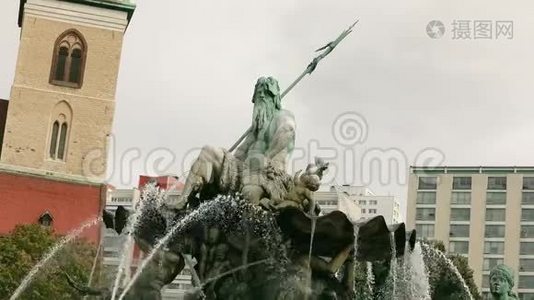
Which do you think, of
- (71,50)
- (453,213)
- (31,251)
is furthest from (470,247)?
(31,251)

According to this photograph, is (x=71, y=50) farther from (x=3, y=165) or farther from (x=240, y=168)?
(x=240, y=168)

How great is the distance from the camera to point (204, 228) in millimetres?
11609

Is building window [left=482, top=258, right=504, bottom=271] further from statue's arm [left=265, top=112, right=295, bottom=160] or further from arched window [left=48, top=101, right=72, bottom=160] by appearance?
statue's arm [left=265, top=112, right=295, bottom=160]

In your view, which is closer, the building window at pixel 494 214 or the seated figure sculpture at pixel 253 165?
the seated figure sculpture at pixel 253 165

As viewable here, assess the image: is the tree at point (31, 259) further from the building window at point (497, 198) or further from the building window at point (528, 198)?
the building window at point (528, 198)

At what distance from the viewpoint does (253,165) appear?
38.2 feet

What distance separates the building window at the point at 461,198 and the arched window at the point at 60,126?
5128cm

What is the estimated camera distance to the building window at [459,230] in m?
111

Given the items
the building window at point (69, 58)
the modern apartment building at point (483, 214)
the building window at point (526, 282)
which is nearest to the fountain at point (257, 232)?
the building window at point (69, 58)

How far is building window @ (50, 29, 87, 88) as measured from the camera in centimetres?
7056

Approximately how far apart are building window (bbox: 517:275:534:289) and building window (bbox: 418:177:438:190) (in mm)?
12925

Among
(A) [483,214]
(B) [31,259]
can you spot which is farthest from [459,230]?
(B) [31,259]

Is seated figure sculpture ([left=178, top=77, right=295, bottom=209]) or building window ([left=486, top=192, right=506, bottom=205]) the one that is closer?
seated figure sculpture ([left=178, top=77, right=295, bottom=209])

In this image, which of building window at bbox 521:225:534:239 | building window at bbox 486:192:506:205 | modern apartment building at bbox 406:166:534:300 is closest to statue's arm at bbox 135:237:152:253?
modern apartment building at bbox 406:166:534:300
